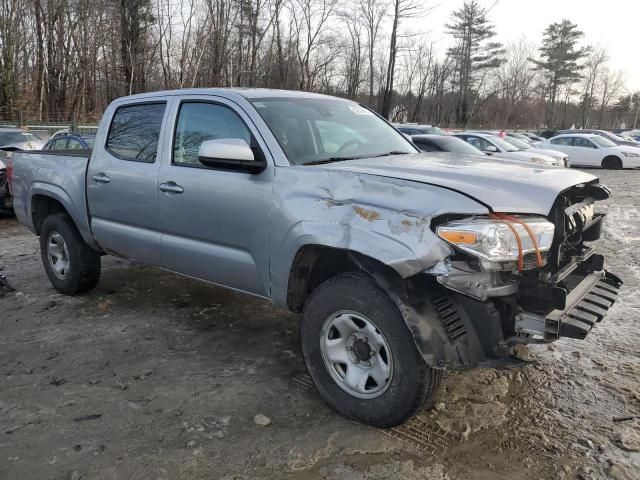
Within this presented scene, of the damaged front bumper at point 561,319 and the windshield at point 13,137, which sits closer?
the damaged front bumper at point 561,319

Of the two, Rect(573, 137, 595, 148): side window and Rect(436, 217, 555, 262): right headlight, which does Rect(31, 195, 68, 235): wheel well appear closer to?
Rect(436, 217, 555, 262): right headlight

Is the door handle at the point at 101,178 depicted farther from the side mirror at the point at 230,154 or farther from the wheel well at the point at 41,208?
the side mirror at the point at 230,154

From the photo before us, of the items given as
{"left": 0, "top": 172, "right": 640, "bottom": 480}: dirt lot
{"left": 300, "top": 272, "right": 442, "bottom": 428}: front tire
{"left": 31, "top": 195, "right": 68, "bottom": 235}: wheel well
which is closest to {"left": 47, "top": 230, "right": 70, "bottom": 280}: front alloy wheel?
{"left": 31, "top": 195, "right": 68, "bottom": 235}: wheel well

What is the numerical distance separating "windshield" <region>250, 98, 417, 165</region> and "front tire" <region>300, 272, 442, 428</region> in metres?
0.94

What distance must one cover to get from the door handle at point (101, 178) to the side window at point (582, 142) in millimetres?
22130

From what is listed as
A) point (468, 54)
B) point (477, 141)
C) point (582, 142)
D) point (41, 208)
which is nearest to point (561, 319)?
point (41, 208)

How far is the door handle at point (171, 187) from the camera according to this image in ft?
12.4

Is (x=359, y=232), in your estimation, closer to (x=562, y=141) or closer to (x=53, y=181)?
(x=53, y=181)

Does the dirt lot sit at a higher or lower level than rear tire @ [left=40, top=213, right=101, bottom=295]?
lower

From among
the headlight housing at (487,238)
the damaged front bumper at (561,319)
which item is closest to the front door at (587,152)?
the damaged front bumper at (561,319)

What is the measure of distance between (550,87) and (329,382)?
237 feet

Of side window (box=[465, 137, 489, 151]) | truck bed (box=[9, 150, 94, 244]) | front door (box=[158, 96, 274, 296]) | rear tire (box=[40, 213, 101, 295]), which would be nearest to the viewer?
front door (box=[158, 96, 274, 296])

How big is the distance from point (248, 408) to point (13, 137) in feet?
36.5

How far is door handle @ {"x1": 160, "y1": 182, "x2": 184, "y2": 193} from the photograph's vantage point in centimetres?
379
